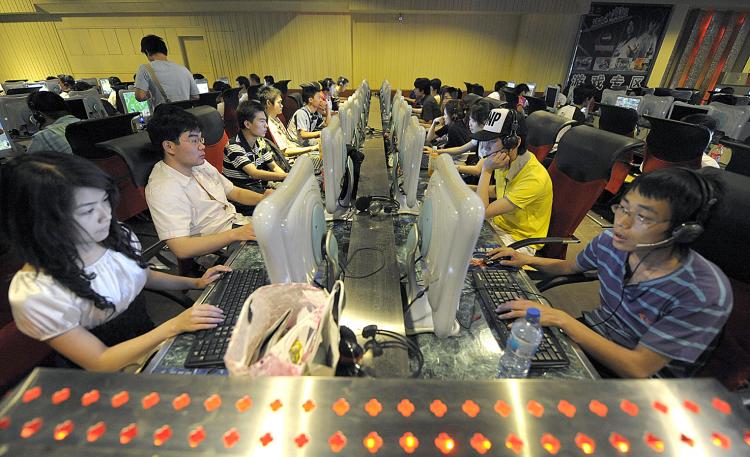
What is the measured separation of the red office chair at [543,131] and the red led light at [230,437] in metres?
2.83

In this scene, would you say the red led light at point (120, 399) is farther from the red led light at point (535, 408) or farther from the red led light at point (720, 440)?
the red led light at point (720, 440)

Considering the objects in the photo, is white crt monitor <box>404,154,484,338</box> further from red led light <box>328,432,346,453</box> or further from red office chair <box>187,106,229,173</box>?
red office chair <box>187,106,229,173</box>

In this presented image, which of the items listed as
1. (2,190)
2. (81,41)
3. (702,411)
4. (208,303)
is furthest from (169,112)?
(81,41)

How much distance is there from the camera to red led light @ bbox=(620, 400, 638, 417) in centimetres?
47

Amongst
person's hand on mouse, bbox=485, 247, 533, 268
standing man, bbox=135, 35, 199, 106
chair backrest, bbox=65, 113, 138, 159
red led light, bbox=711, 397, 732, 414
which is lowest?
person's hand on mouse, bbox=485, 247, 533, 268

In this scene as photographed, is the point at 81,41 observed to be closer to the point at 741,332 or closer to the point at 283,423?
the point at 283,423

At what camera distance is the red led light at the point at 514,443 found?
16.9 inches

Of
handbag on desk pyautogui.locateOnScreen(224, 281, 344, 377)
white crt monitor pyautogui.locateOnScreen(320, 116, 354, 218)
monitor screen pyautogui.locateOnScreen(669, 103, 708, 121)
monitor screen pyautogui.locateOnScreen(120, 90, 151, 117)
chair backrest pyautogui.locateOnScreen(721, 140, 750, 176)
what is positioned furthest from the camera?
monitor screen pyautogui.locateOnScreen(120, 90, 151, 117)

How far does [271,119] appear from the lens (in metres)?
3.29

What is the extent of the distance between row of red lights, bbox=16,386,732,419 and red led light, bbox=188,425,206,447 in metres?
0.03

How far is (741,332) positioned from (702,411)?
797mm

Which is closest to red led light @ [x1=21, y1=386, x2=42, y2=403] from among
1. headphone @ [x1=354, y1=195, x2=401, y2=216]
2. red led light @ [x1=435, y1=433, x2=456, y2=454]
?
red led light @ [x1=435, y1=433, x2=456, y2=454]

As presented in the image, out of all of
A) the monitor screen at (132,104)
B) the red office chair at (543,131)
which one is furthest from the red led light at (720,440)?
the monitor screen at (132,104)

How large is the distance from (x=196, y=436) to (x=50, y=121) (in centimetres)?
394
